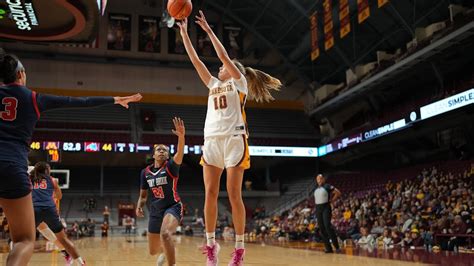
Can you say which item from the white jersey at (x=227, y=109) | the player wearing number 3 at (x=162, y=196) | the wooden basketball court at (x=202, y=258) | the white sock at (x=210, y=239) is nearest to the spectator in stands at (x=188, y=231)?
the wooden basketball court at (x=202, y=258)

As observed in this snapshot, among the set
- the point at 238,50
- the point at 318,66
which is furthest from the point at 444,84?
the point at 238,50

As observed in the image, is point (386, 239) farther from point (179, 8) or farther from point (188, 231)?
point (188, 231)

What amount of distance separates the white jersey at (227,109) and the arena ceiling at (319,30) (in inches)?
614

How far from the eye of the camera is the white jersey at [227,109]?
13.8 feet

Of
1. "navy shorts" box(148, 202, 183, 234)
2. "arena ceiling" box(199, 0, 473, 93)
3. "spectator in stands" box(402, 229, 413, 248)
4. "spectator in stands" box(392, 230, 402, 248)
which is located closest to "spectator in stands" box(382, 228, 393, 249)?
"spectator in stands" box(392, 230, 402, 248)

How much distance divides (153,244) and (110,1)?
982 inches

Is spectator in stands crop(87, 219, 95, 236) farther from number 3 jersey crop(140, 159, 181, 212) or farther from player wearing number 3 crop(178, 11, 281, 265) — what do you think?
player wearing number 3 crop(178, 11, 281, 265)

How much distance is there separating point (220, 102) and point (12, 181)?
78.7 inches

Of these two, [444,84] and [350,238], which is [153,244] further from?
[444,84]

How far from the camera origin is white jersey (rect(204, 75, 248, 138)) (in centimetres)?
421

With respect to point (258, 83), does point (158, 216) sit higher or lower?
lower

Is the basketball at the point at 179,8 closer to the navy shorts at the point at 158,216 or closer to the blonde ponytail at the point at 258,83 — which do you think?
the blonde ponytail at the point at 258,83

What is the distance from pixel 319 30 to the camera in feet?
75.8

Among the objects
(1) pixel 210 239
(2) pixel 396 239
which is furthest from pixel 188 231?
(1) pixel 210 239
